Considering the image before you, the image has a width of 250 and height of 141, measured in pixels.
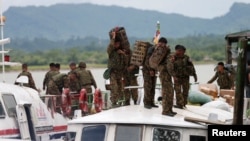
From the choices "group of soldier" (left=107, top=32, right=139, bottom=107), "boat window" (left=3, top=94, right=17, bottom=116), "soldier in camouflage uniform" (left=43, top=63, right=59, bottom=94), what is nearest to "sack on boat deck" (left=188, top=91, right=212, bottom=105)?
"group of soldier" (left=107, top=32, right=139, bottom=107)

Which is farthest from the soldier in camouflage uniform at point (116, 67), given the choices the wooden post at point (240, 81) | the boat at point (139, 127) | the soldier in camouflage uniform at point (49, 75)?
the soldier in camouflage uniform at point (49, 75)

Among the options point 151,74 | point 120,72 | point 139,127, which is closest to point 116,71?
point 120,72

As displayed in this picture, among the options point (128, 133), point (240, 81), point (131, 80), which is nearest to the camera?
point (240, 81)

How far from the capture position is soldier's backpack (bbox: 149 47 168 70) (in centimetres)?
1617

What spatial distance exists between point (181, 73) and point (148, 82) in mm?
1108

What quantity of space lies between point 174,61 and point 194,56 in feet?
125

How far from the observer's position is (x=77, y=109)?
2059cm

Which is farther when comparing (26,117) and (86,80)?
(86,80)

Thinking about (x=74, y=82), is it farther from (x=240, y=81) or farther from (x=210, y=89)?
(x=240, y=81)

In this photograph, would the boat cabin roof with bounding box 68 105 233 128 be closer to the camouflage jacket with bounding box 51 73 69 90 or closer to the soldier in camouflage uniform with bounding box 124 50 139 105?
the soldier in camouflage uniform with bounding box 124 50 139 105

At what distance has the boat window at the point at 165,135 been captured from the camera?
14.1 meters

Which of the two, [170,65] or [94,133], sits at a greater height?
[170,65]

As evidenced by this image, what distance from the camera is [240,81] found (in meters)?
13.8

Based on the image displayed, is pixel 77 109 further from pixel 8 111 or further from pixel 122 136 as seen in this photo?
pixel 122 136
